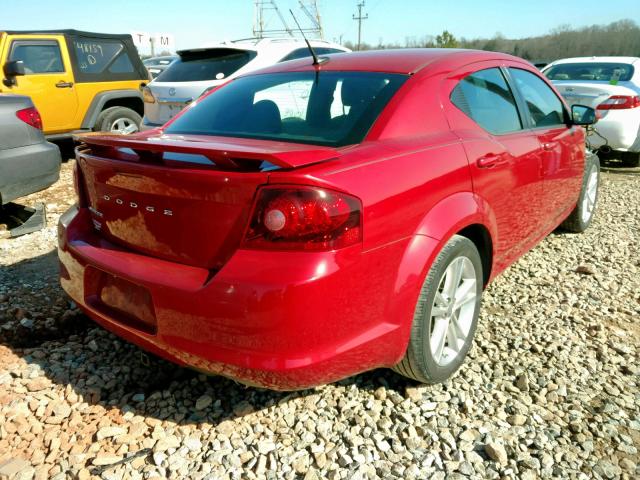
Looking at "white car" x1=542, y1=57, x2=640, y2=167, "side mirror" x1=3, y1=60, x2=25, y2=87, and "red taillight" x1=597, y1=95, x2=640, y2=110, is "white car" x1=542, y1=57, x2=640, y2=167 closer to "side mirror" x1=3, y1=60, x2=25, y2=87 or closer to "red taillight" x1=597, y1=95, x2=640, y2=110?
"red taillight" x1=597, y1=95, x2=640, y2=110

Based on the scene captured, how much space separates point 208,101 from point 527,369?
2.20 meters

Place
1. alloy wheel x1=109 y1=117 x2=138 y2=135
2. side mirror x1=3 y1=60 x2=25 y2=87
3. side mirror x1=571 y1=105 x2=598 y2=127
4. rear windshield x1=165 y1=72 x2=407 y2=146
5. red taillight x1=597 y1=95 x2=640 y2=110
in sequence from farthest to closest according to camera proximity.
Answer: alloy wheel x1=109 y1=117 x2=138 y2=135, side mirror x1=3 y1=60 x2=25 y2=87, red taillight x1=597 y1=95 x2=640 y2=110, side mirror x1=571 y1=105 x2=598 y2=127, rear windshield x1=165 y1=72 x2=407 y2=146

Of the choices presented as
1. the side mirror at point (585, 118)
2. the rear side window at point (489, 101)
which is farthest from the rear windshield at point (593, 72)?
the rear side window at point (489, 101)

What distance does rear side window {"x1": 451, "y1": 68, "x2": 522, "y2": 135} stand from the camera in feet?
8.71

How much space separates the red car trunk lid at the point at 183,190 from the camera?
176 centimetres

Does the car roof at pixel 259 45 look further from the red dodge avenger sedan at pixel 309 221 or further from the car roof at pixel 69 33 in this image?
the red dodge avenger sedan at pixel 309 221

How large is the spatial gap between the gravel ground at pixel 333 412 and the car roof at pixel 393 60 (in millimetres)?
1495

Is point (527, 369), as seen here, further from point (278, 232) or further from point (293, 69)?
point (293, 69)

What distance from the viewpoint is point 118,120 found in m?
8.18

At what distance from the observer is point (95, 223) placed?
2.31 metres

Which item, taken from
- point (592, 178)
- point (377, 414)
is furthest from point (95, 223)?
point (592, 178)

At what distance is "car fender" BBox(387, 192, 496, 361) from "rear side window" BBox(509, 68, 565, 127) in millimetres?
1401

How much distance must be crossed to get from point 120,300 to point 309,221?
0.90m

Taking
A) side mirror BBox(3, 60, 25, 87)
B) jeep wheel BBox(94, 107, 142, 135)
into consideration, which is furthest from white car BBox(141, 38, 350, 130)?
side mirror BBox(3, 60, 25, 87)
